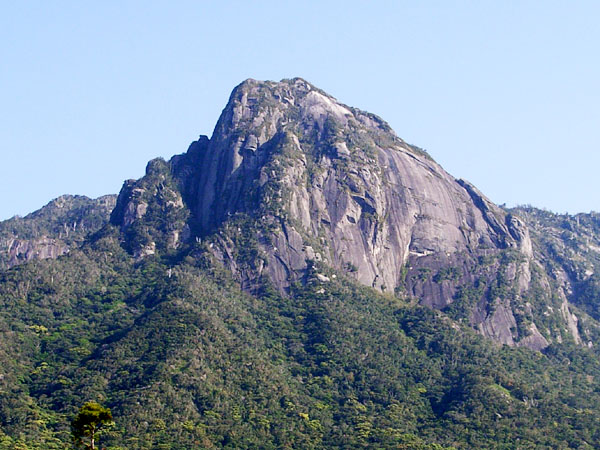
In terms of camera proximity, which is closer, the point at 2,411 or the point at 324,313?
the point at 2,411

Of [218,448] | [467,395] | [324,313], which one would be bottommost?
[218,448]

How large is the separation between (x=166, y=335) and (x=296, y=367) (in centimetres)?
2468

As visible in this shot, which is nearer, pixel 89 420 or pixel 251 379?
pixel 89 420

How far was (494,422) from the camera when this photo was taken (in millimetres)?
167125

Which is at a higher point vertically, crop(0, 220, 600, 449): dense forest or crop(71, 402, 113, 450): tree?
crop(0, 220, 600, 449): dense forest

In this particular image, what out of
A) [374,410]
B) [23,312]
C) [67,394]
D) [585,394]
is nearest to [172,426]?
[67,394]

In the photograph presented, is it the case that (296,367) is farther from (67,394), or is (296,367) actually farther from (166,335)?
(67,394)

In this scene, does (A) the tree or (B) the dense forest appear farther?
(B) the dense forest

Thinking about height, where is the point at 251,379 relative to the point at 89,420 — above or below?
above

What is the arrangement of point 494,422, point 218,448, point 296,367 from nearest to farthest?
1. point 218,448
2. point 494,422
3. point 296,367

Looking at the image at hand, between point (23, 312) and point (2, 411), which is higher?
point (23, 312)

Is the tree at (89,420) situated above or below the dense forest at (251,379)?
below

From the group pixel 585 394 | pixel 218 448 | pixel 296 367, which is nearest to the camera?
pixel 218 448

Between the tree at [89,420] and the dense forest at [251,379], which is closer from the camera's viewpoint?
the tree at [89,420]
